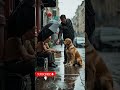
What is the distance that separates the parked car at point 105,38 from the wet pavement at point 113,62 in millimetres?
69

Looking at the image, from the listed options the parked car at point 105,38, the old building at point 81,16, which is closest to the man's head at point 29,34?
the old building at point 81,16

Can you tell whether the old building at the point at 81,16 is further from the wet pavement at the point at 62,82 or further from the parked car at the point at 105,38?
the wet pavement at the point at 62,82

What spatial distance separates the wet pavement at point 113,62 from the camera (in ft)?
11.6

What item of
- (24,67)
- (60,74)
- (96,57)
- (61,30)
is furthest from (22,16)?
(60,74)

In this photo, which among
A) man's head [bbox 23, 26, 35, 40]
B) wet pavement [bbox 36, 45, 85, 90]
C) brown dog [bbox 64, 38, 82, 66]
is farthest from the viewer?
brown dog [bbox 64, 38, 82, 66]

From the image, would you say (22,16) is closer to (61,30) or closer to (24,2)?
(24,2)

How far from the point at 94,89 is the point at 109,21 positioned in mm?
691

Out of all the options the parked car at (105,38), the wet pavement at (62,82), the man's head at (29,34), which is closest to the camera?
the parked car at (105,38)

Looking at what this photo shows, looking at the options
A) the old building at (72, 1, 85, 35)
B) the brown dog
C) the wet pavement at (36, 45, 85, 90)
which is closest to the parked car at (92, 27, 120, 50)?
the old building at (72, 1, 85, 35)

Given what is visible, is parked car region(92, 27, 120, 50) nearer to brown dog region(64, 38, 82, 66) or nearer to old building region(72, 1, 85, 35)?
old building region(72, 1, 85, 35)

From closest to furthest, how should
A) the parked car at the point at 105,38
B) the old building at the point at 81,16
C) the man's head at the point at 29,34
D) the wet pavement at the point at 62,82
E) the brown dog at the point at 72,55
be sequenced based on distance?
1. the parked car at the point at 105,38
2. the man's head at the point at 29,34
3. the old building at the point at 81,16
4. the wet pavement at the point at 62,82
5. the brown dog at the point at 72,55

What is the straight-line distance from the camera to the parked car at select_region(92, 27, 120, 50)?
3.54 m

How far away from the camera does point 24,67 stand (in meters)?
3.91

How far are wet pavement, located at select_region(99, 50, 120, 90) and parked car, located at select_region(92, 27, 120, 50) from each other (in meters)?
0.07
